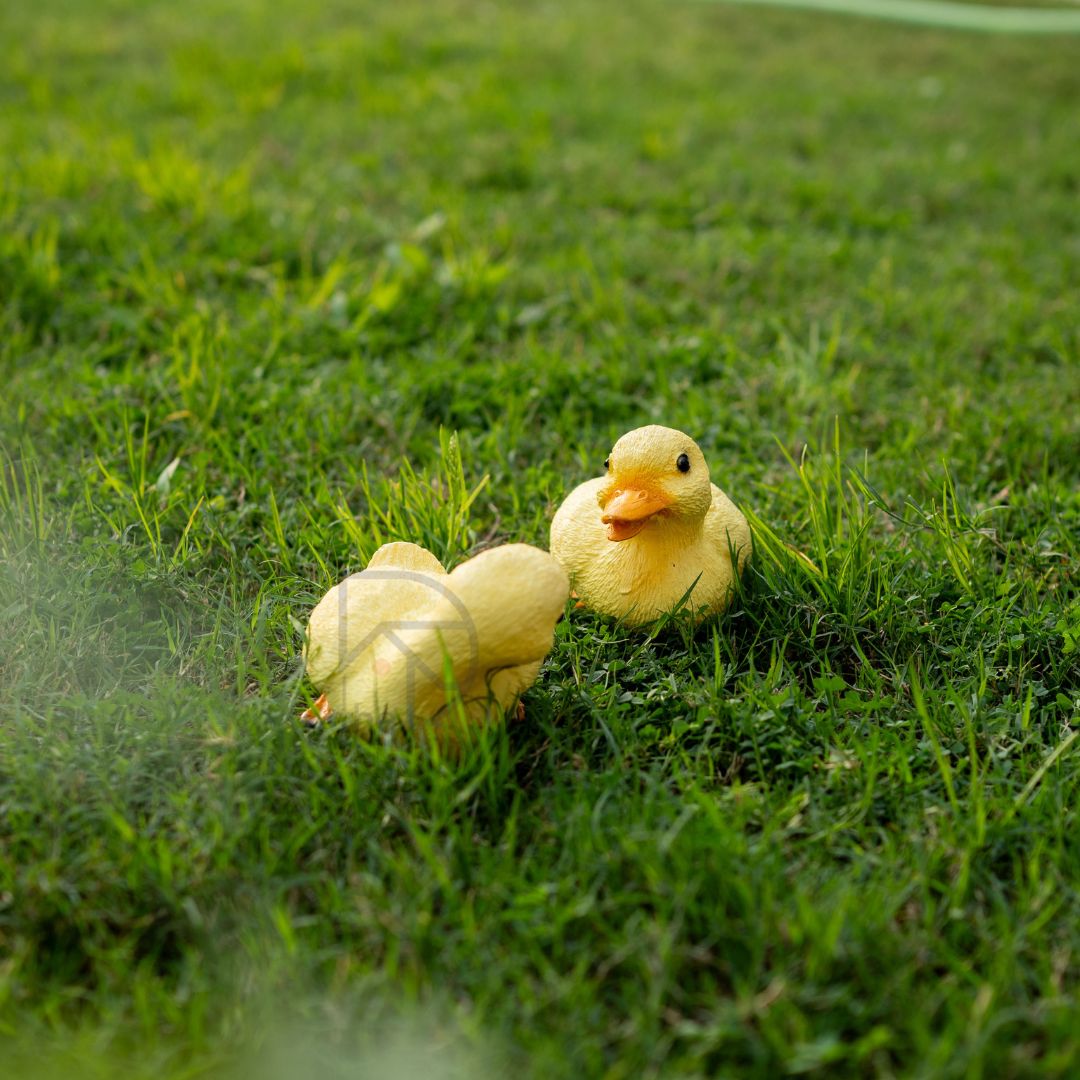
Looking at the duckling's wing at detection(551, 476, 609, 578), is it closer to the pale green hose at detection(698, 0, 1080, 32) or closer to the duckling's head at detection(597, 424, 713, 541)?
the duckling's head at detection(597, 424, 713, 541)

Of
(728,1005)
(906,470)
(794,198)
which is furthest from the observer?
(794,198)

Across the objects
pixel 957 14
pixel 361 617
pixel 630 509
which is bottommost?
pixel 361 617

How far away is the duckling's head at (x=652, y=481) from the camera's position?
220cm

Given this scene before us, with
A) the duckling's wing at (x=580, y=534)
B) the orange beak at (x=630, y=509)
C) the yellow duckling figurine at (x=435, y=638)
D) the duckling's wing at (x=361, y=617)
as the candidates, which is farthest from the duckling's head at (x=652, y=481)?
the duckling's wing at (x=361, y=617)

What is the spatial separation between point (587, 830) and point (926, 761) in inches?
27.2

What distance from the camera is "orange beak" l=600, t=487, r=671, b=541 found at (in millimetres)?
2182

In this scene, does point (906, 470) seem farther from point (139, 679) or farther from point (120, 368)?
point (120, 368)

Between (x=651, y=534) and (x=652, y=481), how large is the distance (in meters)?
0.15

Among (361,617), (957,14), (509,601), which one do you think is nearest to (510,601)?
(509,601)

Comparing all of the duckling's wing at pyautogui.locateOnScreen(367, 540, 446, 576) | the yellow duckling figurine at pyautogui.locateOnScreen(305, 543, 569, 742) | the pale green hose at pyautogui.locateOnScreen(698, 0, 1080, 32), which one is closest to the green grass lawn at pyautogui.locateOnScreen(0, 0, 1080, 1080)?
the yellow duckling figurine at pyautogui.locateOnScreen(305, 543, 569, 742)

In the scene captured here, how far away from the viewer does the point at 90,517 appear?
267cm

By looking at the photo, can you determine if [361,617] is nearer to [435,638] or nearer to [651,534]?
[435,638]

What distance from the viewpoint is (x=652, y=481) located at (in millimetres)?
2213

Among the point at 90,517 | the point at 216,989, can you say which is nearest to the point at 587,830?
the point at 216,989
